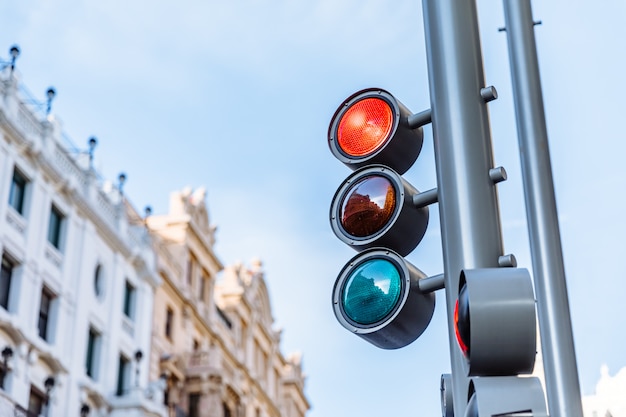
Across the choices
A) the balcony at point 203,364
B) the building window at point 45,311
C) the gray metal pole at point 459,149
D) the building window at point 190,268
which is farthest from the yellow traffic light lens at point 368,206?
the building window at point 190,268

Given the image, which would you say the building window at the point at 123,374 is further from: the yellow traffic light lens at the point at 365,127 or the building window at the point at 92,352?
the yellow traffic light lens at the point at 365,127

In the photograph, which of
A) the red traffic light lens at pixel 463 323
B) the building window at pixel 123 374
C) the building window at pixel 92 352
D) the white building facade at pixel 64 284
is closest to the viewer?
the red traffic light lens at pixel 463 323

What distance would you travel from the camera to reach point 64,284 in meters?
28.6

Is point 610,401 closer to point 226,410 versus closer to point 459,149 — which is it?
point 459,149

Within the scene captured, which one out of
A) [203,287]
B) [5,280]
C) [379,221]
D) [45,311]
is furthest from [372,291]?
[203,287]

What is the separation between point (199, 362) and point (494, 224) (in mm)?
34894

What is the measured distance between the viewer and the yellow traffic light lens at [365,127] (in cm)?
350

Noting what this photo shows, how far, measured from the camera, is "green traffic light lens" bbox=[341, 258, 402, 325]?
325 cm

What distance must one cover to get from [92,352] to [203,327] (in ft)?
29.5

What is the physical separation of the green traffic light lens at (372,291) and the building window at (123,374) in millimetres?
29193

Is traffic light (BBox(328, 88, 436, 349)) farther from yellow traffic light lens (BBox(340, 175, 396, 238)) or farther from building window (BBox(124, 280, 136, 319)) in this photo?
building window (BBox(124, 280, 136, 319))

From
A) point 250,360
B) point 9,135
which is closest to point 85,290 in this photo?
point 9,135

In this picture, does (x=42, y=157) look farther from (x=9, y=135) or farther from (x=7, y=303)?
(x=7, y=303)

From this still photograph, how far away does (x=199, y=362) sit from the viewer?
3709 cm
